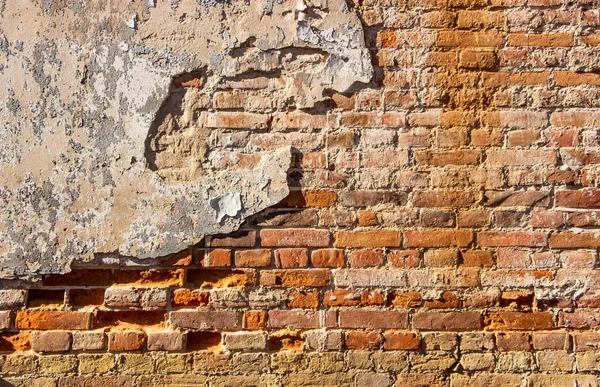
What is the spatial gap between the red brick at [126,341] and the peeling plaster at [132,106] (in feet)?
1.02

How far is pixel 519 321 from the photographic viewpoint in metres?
2.16

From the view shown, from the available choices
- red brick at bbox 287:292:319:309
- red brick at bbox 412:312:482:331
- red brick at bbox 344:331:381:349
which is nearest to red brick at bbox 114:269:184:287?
red brick at bbox 287:292:319:309

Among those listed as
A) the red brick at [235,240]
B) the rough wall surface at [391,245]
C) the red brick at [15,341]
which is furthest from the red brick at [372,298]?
the red brick at [15,341]

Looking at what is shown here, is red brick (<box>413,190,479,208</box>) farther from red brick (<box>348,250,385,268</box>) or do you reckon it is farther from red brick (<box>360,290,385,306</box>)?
red brick (<box>360,290,385,306</box>)

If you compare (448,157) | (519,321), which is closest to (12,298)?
(448,157)

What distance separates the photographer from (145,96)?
2186mm

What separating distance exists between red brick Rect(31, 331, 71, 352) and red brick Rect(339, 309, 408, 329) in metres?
1.08

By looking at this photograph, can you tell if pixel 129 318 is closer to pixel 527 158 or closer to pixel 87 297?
pixel 87 297

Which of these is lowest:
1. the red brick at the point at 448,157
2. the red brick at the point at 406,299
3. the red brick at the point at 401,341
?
the red brick at the point at 401,341

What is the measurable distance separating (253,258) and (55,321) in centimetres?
81

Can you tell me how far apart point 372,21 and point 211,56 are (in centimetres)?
67

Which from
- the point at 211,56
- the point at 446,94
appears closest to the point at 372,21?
the point at 446,94

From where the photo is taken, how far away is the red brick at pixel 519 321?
2.16m

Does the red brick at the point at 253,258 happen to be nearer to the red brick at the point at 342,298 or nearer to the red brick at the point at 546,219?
the red brick at the point at 342,298
